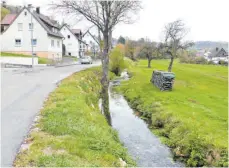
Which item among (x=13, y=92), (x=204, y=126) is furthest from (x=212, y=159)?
(x=13, y=92)

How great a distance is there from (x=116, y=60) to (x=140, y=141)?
118 ft

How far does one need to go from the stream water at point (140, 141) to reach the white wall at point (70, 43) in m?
Result: 71.2

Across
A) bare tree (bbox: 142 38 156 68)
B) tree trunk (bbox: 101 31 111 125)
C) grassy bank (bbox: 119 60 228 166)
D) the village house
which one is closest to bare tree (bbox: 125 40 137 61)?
bare tree (bbox: 142 38 156 68)

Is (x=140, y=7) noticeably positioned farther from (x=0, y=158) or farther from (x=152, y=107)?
(x=0, y=158)

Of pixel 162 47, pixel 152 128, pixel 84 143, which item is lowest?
pixel 152 128

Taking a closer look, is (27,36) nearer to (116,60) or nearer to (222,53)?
(116,60)

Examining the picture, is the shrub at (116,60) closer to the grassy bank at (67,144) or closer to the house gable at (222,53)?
the grassy bank at (67,144)

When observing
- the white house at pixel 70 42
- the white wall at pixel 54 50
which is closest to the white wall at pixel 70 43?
the white house at pixel 70 42

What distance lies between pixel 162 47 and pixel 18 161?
1843 inches

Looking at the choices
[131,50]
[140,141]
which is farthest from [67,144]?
[131,50]

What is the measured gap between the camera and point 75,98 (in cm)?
1752

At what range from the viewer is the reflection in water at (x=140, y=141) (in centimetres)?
1309

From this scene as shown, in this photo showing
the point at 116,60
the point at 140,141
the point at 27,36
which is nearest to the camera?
the point at 140,141

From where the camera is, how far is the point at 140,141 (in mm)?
15938
